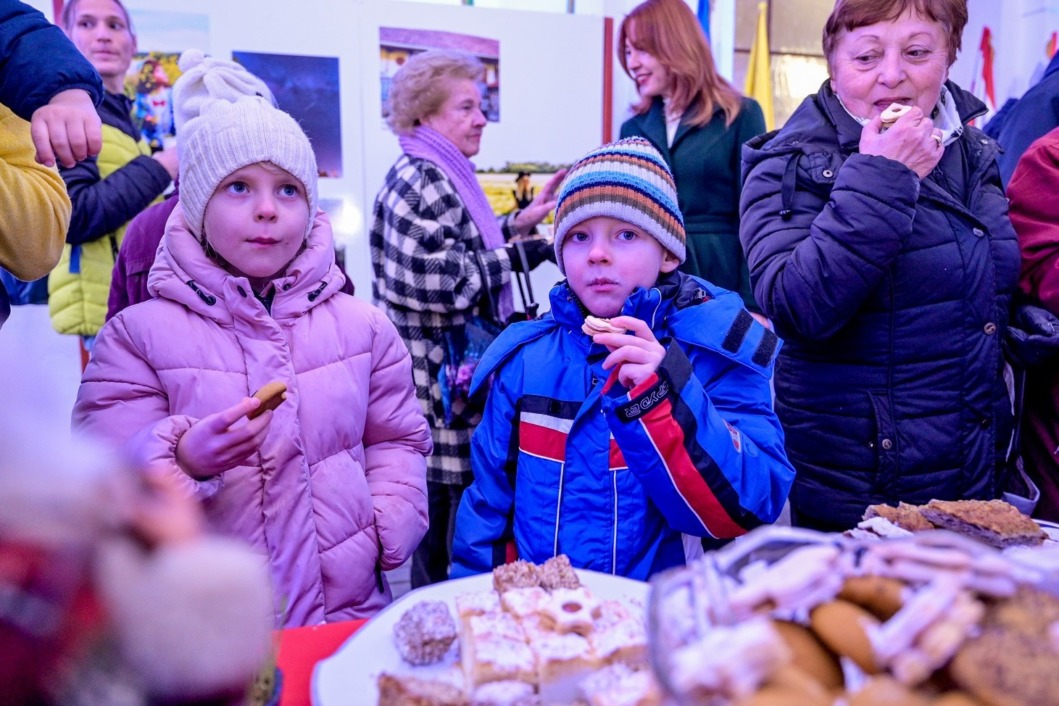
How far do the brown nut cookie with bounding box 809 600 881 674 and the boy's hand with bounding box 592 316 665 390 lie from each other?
767 mm

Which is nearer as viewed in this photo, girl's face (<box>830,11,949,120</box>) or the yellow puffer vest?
girl's face (<box>830,11,949,120</box>)

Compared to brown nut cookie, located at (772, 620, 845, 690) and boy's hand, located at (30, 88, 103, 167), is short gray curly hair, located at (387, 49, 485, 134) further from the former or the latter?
brown nut cookie, located at (772, 620, 845, 690)

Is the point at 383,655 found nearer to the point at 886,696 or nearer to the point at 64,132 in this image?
the point at 886,696

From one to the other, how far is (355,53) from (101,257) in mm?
1482

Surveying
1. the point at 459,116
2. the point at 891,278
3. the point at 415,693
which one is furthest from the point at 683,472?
the point at 459,116

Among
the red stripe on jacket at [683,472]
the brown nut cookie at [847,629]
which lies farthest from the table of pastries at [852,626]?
the red stripe on jacket at [683,472]

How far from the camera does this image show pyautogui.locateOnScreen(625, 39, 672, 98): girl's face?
10.4 feet

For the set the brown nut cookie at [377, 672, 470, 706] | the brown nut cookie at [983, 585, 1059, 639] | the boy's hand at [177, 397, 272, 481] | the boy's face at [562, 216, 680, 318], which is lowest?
the brown nut cookie at [377, 672, 470, 706]

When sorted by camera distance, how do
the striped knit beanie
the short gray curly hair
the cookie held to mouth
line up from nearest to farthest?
the striped knit beanie → the cookie held to mouth → the short gray curly hair

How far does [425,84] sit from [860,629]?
8.83ft

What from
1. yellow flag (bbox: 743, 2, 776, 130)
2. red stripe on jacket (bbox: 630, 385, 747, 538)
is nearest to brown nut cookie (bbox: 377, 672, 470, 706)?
red stripe on jacket (bbox: 630, 385, 747, 538)

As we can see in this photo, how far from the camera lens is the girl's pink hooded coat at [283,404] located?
1.47m

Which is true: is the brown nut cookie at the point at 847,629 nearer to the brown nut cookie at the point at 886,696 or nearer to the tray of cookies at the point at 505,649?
the brown nut cookie at the point at 886,696

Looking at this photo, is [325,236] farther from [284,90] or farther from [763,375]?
[284,90]
